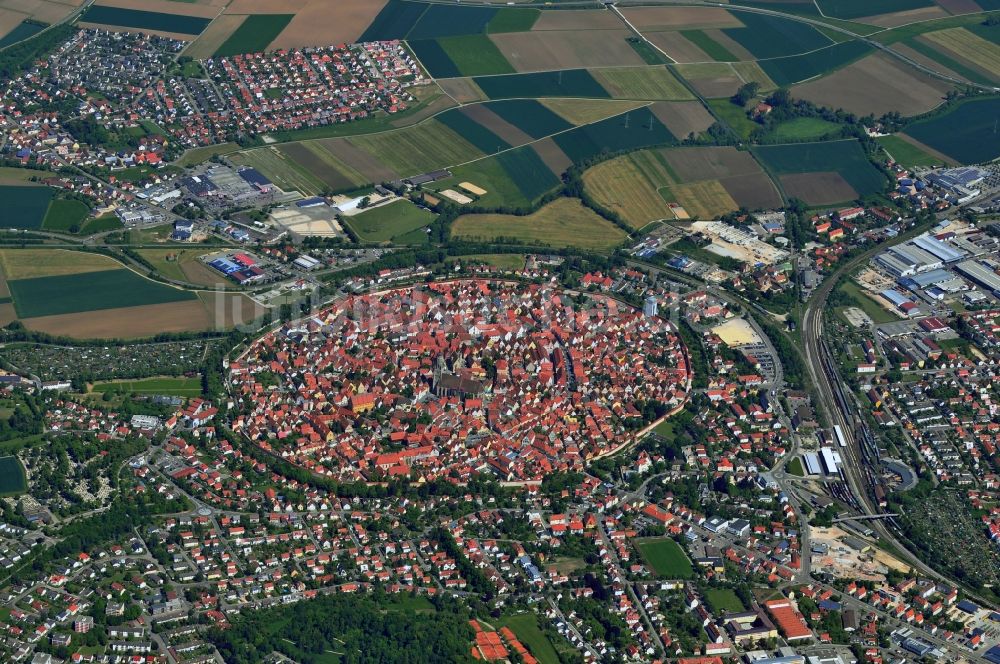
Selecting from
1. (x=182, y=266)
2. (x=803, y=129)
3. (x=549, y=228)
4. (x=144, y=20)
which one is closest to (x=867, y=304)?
(x=549, y=228)

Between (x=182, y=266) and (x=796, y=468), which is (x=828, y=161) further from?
(x=182, y=266)

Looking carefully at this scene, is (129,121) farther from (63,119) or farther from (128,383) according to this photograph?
(128,383)

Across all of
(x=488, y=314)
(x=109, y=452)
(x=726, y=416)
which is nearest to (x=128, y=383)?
(x=109, y=452)

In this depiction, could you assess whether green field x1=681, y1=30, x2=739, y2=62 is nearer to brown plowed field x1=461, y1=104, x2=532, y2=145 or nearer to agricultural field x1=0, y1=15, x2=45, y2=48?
brown plowed field x1=461, y1=104, x2=532, y2=145

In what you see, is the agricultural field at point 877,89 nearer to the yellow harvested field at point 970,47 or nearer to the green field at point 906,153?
the green field at point 906,153

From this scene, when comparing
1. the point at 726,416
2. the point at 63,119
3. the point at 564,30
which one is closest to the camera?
the point at 726,416

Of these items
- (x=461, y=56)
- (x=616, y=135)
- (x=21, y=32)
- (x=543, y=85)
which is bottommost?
(x=616, y=135)
